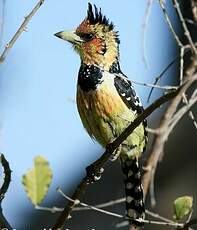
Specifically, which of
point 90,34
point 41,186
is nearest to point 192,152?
point 90,34

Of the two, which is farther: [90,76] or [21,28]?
[90,76]

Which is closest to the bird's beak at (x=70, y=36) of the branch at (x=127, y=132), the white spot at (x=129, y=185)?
the white spot at (x=129, y=185)

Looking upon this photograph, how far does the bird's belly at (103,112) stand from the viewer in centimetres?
441

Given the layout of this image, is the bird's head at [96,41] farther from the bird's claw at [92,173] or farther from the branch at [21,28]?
the branch at [21,28]

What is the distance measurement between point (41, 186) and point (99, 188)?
212 inches

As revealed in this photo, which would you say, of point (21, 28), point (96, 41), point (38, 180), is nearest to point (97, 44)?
point (96, 41)

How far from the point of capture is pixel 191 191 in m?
7.39

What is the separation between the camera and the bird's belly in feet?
14.5

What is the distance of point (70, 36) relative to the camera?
4.50m

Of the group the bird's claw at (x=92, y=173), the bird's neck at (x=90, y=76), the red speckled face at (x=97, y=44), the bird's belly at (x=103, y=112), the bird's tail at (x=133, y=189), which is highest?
the red speckled face at (x=97, y=44)

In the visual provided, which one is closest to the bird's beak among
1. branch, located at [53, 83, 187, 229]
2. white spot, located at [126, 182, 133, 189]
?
white spot, located at [126, 182, 133, 189]

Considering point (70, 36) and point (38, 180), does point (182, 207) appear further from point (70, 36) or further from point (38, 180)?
point (70, 36)

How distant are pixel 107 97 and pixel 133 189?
571 millimetres

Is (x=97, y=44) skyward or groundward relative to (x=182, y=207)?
skyward
